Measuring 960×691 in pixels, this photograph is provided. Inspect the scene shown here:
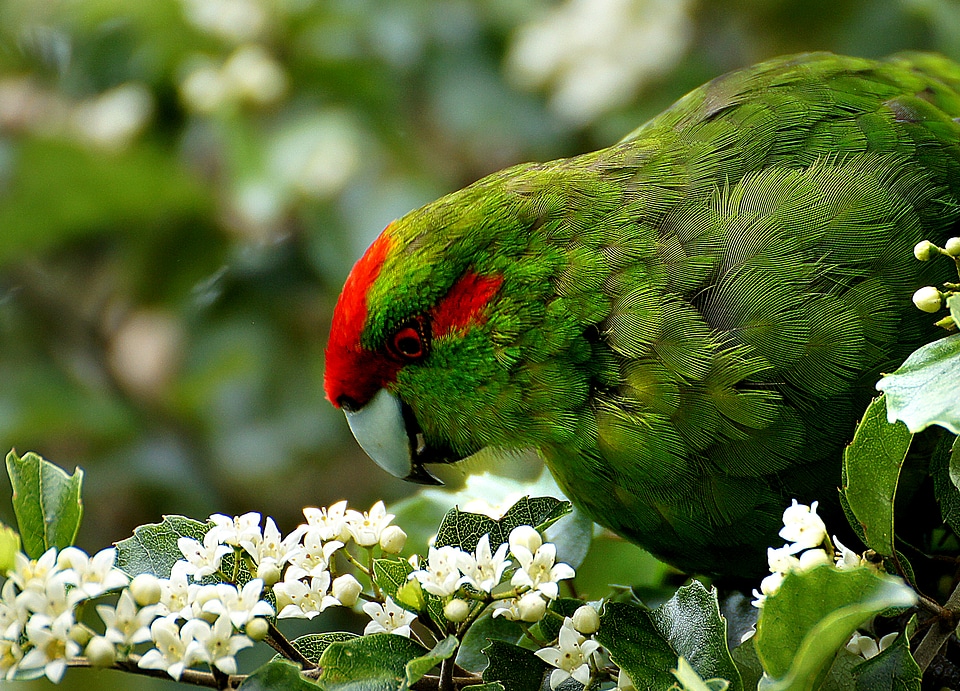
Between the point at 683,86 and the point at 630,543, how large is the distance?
4.29 feet

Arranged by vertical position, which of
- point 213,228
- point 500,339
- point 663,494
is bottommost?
point 213,228

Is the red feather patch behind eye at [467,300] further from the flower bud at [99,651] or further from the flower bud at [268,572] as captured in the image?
the flower bud at [99,651]

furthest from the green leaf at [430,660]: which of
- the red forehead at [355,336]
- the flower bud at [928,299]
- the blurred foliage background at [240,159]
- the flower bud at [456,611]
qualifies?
the blurred foliage background at [240,159]

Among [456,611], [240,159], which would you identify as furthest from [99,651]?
[240,159]

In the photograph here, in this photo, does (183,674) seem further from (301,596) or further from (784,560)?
(784,560)

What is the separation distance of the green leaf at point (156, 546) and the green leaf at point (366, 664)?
15 cm

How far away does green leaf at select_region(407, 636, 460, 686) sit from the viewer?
0.57m

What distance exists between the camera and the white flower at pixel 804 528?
60 centimetres

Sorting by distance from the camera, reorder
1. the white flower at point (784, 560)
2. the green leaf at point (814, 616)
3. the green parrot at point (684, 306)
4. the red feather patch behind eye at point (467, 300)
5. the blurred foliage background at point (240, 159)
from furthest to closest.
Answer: the blurred foliage background at point (240, 159) < the red feather patch behind eye at point (467, 300) < the green parrot at point (684, 306) < the white flower at point (784, 560) < the green leaf at point (814, 616)

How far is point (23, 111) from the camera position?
7.38 ft

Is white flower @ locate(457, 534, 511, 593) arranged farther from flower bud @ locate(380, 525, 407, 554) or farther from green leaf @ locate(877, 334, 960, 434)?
green leaf @ locate(877, 334, 960, 434)

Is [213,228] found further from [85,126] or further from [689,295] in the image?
[689,295]

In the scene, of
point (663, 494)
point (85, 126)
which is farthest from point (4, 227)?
point (663, 494)

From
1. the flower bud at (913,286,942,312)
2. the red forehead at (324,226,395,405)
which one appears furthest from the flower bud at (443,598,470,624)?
the red forehead at (324,226,395,405)
